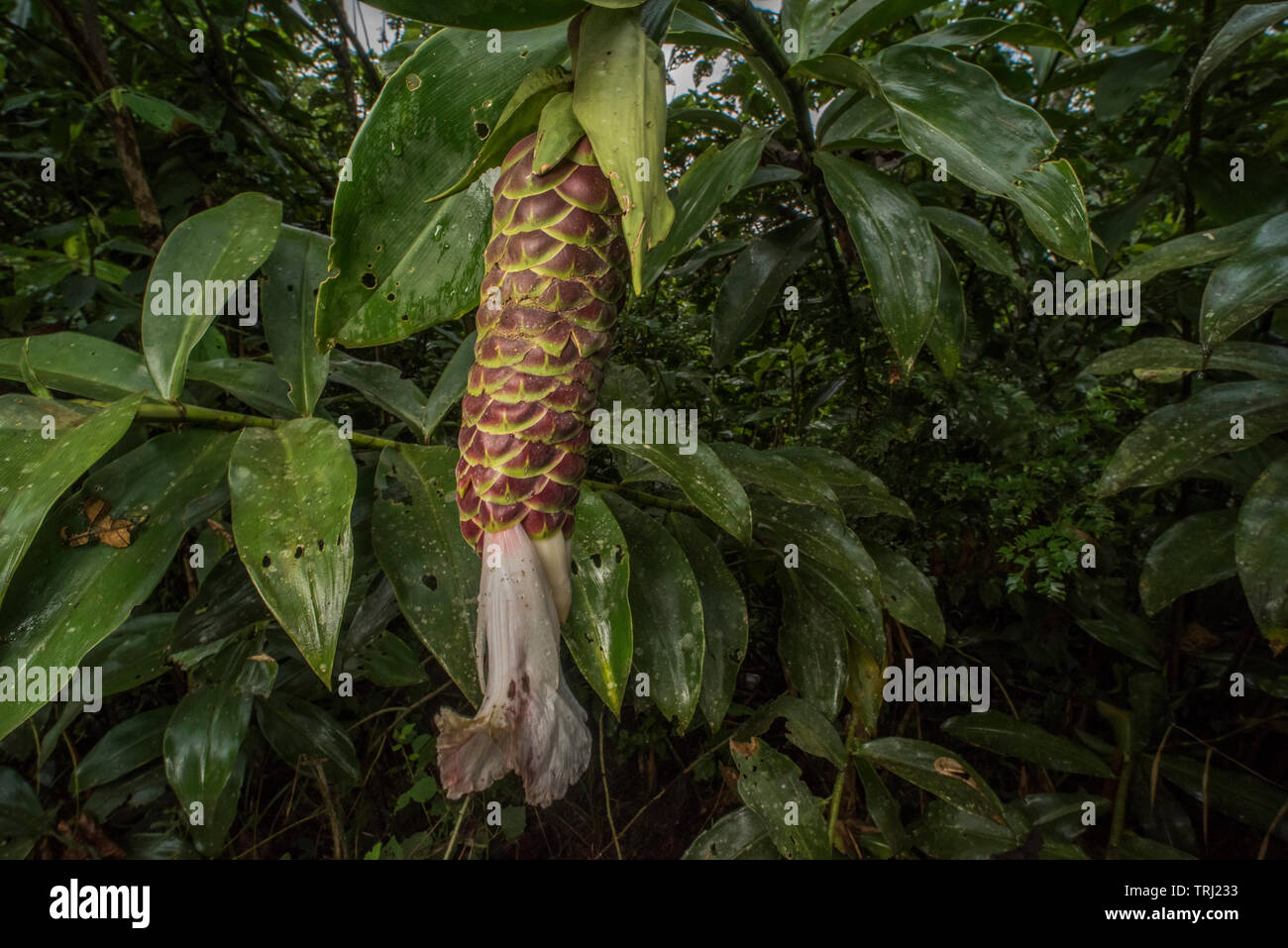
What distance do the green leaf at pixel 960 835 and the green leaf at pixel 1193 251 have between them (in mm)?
694

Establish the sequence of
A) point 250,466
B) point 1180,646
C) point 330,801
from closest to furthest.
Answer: point 250,466, point 1180,646, point 330,801

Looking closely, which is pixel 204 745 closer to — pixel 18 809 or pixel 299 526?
pixel 18 809

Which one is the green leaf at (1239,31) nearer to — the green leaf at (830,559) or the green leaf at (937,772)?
the green leaf at (830,559)

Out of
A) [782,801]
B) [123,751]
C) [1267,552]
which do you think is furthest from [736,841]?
[123,751]

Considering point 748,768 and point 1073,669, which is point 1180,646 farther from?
point 748,768

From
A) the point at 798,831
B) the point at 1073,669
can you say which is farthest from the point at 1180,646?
the point at 798,831

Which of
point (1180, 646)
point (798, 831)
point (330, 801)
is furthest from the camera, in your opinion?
point (330, 801)

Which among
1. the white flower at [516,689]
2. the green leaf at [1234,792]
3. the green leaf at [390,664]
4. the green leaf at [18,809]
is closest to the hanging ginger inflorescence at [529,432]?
the white flower at [516,689]

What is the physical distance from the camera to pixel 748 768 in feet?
2.99

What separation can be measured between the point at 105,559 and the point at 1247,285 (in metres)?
1.13

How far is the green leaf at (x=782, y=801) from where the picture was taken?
850 millimetres

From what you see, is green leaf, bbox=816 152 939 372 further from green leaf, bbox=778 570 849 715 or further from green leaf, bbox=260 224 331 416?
green leaf, bbox=260 224 331 416

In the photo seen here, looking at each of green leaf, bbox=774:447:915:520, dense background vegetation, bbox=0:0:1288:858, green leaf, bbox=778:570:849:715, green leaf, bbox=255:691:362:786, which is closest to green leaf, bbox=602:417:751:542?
dense background vegetation, bbox=0:0:1288:858
